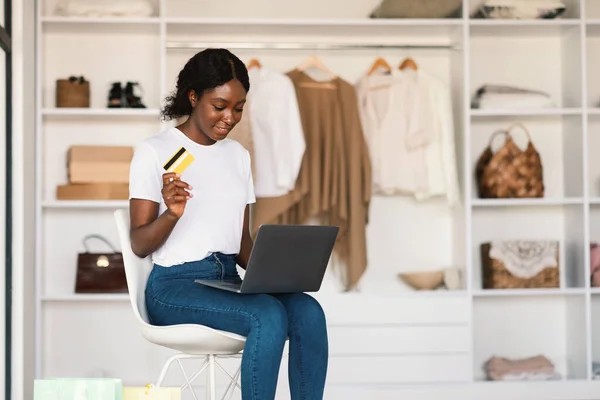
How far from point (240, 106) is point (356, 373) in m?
1.82

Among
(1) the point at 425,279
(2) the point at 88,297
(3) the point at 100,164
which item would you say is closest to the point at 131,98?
(3) the point at 100,164

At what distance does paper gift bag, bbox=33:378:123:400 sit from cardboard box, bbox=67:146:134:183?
2021 mm

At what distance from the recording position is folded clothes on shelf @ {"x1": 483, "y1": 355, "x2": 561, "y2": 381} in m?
4.19

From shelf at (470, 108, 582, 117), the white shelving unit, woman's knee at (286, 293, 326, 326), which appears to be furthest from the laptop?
shelf at (470, 108, 582, 117)

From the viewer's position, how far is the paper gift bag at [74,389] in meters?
2.13

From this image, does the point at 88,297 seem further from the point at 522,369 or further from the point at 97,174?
the point at 522,369

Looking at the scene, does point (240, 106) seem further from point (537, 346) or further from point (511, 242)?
point (537, 346)

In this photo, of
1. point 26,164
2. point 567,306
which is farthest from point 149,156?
point 567,306

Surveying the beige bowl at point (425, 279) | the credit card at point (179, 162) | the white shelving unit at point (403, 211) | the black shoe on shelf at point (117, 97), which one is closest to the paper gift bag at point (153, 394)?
the credit card at point (179, 162)

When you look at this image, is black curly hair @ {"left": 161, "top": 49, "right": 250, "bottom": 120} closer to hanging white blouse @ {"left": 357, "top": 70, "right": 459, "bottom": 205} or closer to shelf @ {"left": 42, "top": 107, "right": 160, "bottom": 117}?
shelf @ {"left": 42, "top": 107, "right": 160, "bottom": 117}

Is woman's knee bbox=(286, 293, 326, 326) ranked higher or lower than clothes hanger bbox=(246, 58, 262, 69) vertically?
lower

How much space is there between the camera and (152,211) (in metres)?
2.47

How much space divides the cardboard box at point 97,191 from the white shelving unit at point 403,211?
0.17 feet

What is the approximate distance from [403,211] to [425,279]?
1.31 feet
